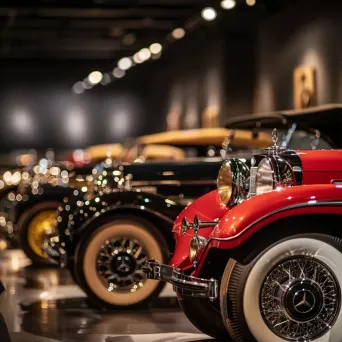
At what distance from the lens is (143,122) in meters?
28.9

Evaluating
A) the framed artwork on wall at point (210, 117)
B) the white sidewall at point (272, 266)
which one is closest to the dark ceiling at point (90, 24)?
the framed artwork on wall at point (210, 117)

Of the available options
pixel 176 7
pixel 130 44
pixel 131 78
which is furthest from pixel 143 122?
pixel 176 7

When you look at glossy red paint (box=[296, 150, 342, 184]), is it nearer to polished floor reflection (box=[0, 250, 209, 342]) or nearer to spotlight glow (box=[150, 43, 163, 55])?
polished floor reflection (box=[0, 250, 209, 342])

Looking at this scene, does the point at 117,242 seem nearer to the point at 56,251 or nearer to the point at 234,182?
the point at 56,251

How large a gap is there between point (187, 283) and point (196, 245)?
1.26 ft

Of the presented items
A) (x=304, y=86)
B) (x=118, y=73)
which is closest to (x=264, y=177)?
(x=304, y=86)

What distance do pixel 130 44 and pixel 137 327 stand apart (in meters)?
20.6

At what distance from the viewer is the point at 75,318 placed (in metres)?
6.25

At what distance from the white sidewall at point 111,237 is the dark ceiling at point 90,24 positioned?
8.67m

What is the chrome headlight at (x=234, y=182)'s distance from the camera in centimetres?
512

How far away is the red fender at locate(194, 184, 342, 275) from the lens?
14.0 ft

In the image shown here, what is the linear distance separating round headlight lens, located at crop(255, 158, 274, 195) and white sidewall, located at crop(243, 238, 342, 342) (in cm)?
68

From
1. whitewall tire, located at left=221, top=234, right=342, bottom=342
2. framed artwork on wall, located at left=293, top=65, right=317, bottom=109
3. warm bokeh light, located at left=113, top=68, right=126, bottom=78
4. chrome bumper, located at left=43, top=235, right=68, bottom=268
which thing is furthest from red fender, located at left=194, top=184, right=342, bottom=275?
warm bokeh light, located at left=113, top=68, right=126, bottom=78

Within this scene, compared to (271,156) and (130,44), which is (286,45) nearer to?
(271,156)
